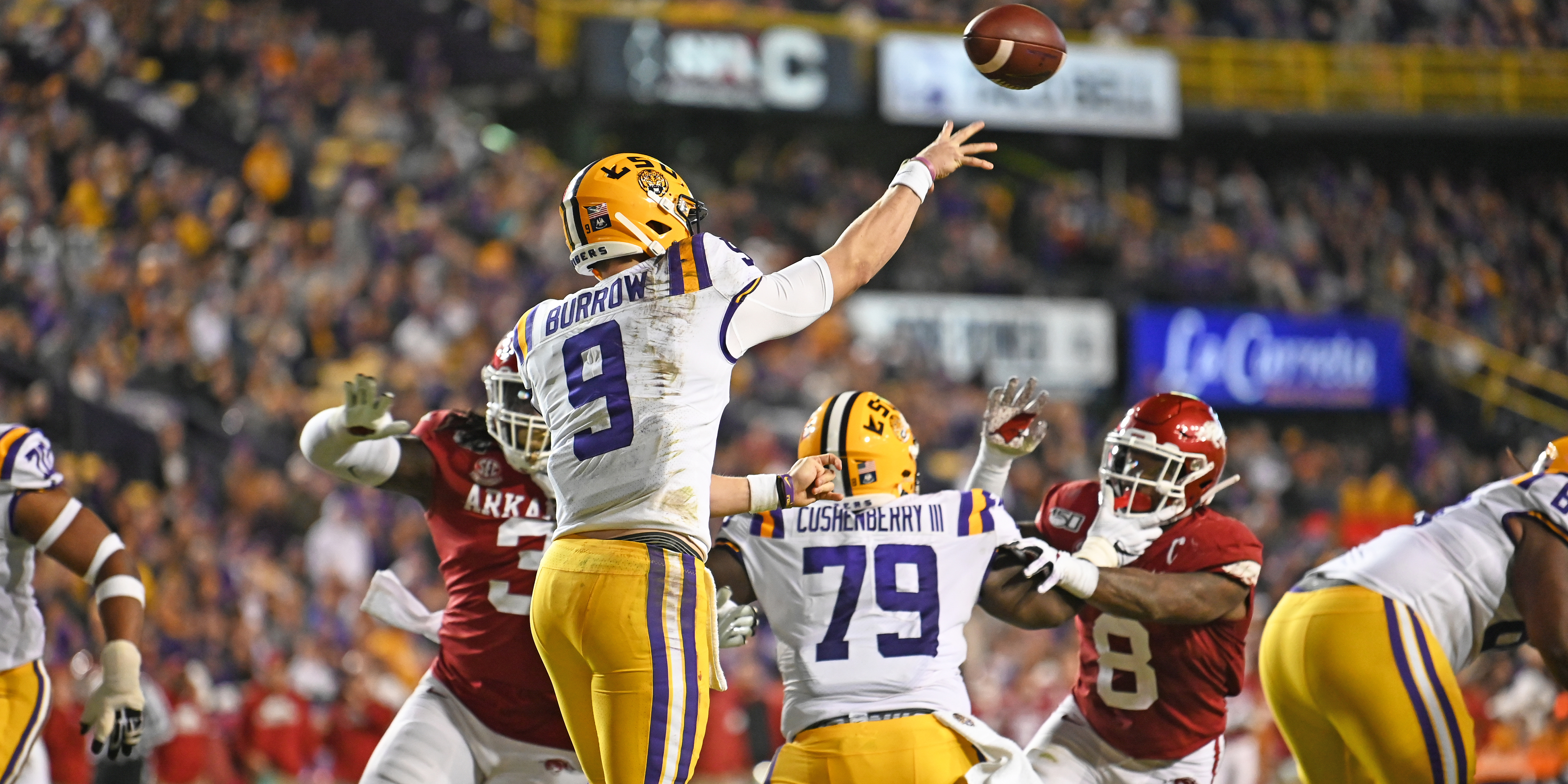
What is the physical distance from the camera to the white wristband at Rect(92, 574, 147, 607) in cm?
455

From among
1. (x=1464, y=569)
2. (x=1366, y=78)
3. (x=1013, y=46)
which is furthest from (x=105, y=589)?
(x=1366, y=78)

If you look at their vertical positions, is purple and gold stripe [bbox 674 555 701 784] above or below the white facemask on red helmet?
below

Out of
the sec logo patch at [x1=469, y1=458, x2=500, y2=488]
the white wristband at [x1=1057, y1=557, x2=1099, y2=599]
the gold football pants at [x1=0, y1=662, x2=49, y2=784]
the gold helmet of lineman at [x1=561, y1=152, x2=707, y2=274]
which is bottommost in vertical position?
the gold football pants at [x1=0, y1=662, x2=49, y2=784]

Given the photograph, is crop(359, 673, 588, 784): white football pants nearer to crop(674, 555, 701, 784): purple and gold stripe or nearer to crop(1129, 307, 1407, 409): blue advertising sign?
crop(674, 555, 701, 784): purple and gold stripe

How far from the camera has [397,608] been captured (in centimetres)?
510

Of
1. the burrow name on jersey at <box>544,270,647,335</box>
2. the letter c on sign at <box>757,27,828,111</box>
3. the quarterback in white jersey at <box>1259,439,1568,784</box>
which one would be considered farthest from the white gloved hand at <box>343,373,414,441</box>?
the letter c on sign at <box>757,27,828,111</box>

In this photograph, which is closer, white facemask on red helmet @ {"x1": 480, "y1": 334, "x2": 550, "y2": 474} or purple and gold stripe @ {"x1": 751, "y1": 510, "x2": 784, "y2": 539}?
purple and gold stripe @ {"x1": 751, "y1": 510, "x2": 784, "y2": 539}

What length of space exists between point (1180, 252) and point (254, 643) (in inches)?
545

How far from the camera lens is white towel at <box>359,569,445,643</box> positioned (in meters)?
5.10

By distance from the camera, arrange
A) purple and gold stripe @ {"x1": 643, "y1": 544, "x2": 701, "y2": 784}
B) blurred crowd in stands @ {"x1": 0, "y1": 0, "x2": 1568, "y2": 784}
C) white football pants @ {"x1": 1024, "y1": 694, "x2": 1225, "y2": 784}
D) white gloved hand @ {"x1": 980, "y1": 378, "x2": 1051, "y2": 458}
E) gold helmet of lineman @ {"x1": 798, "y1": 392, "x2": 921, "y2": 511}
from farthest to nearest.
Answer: blurred crowd in stands @ {"x1": 0, "y1": 0, "x2": 1568, "y2": 784} → white gloved hand @ {"x1": 980, "y1": 378, "x2": 1051, "y2": 458} → white football pants @ {"x1": 1024, "y1": 694, "x2": 1225, "y2": 784} → gold helmet of lineman @ {"x1": 798, "y1": 392, "x2": 921, "y2": 511} → purple and gold stripe @ {"x1": 643, "y1": 544, "x2": 701, "y2": 784}

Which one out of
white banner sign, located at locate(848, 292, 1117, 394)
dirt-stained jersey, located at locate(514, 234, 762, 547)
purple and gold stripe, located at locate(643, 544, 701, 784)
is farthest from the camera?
white banner sign, located at locate(848, 292, 1117, 394)

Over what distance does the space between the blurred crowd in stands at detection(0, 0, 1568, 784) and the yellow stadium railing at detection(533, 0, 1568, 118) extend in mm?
2156

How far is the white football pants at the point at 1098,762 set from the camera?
488cm

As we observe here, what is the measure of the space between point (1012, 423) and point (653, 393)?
2.13 m
